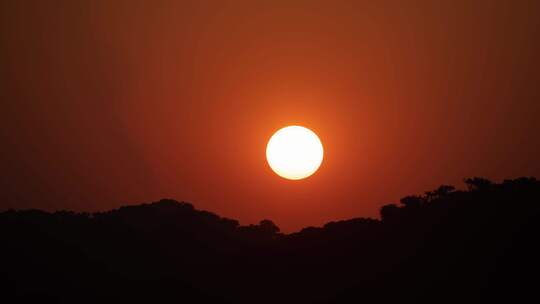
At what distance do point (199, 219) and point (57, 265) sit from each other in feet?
102

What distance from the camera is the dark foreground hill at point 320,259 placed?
5681cm

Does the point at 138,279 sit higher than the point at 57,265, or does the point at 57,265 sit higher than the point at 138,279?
the point at 57,265

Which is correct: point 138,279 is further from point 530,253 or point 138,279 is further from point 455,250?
point 530,253

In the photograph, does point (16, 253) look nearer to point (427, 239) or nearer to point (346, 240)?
point (346, 240)

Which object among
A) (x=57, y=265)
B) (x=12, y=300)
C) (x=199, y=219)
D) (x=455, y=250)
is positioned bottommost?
(x=455, y=250)

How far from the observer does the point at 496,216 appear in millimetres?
63000

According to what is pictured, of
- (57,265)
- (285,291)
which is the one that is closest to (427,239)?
(285,291)

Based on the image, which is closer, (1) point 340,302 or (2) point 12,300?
(1) point 340,302

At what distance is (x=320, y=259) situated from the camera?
72750mm

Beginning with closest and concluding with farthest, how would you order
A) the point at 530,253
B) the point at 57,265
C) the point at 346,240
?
the point at 530,253, the point at 346,240, the point at 57,265

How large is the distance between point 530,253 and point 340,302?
1858 centimetres

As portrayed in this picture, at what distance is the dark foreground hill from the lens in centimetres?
5681

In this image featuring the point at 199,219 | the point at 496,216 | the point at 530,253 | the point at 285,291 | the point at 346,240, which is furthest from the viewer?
the point at 199,219

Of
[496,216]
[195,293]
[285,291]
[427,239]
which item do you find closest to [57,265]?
[195,293]
